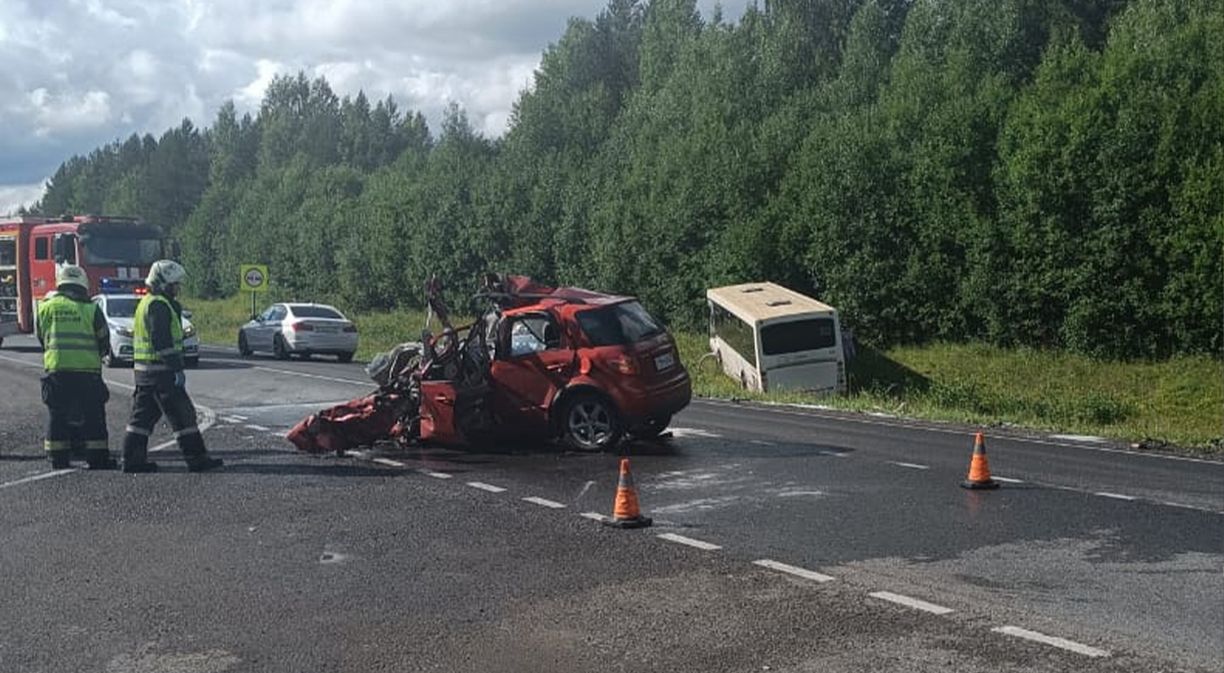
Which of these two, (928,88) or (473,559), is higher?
(928,88)

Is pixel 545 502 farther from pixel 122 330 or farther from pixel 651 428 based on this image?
pixel 122 330

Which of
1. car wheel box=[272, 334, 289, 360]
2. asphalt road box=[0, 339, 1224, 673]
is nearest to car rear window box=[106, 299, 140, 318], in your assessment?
car wheel box=[272, 334, 289, 360]

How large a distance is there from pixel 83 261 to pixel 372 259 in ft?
95.1

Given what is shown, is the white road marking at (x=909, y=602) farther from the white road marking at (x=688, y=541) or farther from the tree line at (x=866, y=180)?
the tree line at (x=866, y=180)

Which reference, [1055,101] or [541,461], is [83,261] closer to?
[541,461]

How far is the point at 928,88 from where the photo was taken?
39312mm

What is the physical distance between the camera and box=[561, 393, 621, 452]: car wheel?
1434 centimetres

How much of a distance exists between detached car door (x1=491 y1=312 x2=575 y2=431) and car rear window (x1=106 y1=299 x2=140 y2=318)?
1682 cm

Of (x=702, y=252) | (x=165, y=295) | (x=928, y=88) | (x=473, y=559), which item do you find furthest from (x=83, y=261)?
(x=473, y=559)

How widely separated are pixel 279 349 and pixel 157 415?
20703 millimetres

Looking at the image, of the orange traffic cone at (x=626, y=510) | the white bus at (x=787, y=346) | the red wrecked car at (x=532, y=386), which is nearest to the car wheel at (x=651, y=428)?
the red wrecked car at (x=532, y=386)

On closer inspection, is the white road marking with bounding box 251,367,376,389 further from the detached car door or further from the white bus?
the detached car door

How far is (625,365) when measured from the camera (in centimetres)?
1420

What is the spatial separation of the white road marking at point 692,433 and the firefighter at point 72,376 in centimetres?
655
